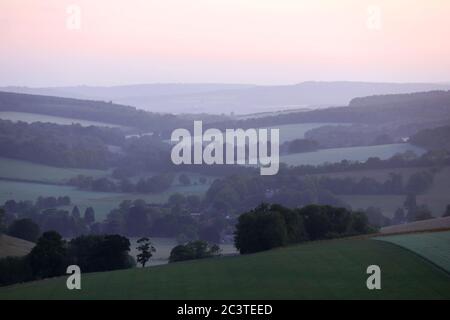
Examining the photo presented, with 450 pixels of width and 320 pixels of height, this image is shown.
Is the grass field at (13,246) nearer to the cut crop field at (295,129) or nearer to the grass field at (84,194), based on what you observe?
the grass field at (84,194)

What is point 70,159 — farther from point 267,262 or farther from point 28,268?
point 267,262

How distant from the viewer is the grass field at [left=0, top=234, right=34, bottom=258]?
60031 mm

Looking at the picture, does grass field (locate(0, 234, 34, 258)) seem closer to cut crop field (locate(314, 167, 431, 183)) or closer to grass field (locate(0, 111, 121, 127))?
cut crop field (locate(314, 167, 431, 183))

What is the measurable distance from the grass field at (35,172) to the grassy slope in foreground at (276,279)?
65498mm

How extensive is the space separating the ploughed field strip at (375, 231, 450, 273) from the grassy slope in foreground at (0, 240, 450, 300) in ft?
1.67

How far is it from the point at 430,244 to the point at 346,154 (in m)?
74.7

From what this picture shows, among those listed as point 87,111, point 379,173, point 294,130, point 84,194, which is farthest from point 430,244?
point 87,111

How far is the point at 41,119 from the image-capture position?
A: 15762 centimetres

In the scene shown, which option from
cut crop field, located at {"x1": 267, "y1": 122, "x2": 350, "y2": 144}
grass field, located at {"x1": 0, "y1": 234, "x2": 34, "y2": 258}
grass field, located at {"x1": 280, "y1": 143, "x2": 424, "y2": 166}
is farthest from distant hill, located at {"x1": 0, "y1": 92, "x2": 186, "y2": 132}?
grass field, located at {"x1": 0, "y1": 234, "x2": 34, "y2": 258}

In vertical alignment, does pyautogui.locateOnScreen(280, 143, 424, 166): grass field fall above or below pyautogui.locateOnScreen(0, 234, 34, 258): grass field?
above

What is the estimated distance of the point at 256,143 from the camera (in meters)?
133

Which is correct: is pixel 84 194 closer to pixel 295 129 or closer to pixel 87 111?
pixel 295 129

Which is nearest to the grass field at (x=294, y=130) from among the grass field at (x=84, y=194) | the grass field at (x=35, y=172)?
the grass field at (x=35, y=172)
